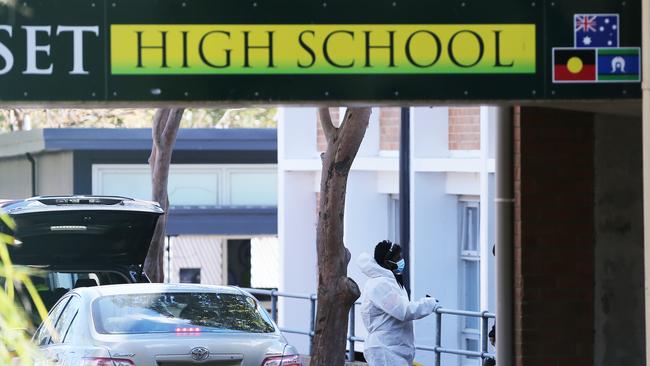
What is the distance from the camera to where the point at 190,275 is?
3359cm

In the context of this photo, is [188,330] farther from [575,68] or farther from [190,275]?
[190,275]

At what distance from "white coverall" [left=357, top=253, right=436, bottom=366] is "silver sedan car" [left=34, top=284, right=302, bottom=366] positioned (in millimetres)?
1110

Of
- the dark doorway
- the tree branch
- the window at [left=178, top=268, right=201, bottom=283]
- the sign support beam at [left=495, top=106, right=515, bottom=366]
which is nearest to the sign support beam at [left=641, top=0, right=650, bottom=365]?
the sign support beam at [left=495, top=106, right=515, bottom=366]

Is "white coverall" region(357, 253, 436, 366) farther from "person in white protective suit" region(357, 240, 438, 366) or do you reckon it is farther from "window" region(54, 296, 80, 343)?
"window" region(54, 296, 80, 343)

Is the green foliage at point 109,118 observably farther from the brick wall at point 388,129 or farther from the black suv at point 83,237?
the black suv at point 83,237

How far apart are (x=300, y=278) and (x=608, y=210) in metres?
15.5

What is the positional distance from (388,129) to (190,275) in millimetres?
13337

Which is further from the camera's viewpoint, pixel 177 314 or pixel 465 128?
pixel 465 128

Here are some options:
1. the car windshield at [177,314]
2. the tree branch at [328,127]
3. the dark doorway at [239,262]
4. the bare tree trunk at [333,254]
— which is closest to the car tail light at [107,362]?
the car windshield at [177,314]

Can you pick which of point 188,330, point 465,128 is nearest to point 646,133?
point 188,330

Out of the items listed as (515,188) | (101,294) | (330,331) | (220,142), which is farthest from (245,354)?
(220,142)

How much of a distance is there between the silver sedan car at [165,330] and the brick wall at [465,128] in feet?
28.8

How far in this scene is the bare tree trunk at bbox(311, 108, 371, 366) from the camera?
14633mm

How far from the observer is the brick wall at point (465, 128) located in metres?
18.5
